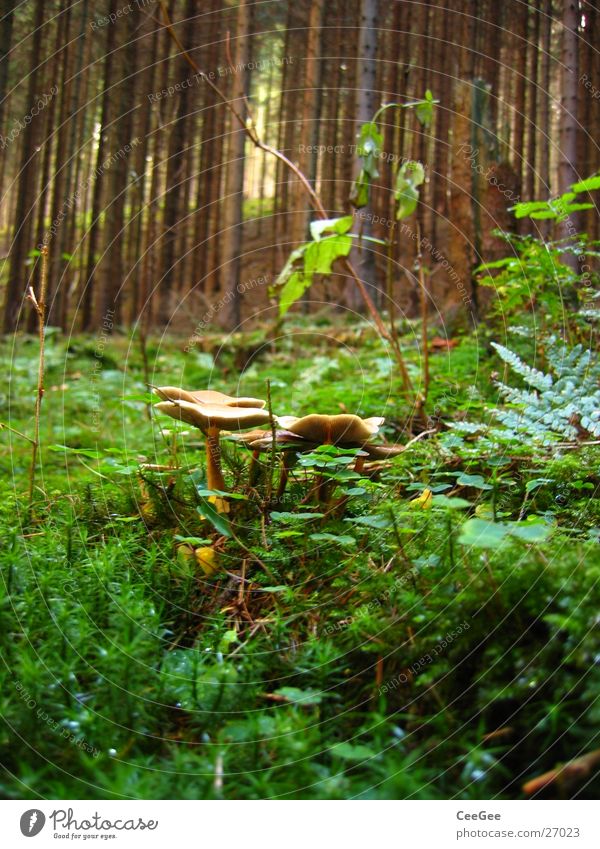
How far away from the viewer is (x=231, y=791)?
1.33 meters

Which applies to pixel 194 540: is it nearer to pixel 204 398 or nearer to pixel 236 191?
pixel 204 398

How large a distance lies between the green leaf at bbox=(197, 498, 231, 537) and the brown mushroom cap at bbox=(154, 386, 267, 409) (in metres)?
0.40

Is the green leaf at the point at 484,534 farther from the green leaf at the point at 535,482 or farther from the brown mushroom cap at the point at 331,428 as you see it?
the green leaf at the point at 535,482

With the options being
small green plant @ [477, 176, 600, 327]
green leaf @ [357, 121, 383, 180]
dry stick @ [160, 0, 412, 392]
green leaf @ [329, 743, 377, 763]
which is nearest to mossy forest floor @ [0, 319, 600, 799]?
green leaf @ [329, 743, 377, 763]

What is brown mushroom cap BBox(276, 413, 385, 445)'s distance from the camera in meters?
2.30

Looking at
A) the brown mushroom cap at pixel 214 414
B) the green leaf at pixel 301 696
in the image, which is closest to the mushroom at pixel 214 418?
the brown mushroom cap at pixel 214 414

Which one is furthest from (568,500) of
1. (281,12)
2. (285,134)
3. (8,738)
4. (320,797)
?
(285,134)

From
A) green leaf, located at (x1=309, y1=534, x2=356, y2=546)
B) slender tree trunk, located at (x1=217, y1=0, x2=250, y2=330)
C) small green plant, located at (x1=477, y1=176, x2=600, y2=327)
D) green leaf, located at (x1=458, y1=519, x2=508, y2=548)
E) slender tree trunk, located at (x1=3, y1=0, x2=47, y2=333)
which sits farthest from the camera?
slender tree trunk, located at (x1=3, y1=0, x2=47, y2=333)

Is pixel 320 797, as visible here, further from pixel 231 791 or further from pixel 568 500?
pixel 568 500

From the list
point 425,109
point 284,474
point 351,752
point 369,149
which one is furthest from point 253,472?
point 425,109

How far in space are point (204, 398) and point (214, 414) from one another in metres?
0.39

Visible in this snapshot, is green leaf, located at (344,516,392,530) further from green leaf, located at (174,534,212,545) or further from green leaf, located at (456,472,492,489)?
green leaf, located at (174,534,212,545)

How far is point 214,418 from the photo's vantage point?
2.28 meters

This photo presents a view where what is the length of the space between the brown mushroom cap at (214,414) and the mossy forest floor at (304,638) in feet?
0.98
